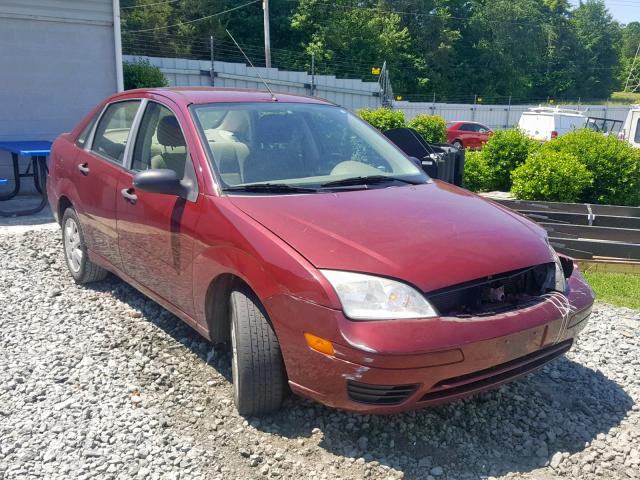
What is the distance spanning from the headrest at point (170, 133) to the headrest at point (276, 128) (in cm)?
51

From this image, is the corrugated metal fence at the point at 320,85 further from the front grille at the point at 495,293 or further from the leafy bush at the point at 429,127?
the front grille at the point at 495,293

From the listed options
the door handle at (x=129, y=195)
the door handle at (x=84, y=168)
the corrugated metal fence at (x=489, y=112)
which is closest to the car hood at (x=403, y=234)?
the door handle at (x=129, y=195)

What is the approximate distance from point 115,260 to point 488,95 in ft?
180

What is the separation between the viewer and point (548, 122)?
907 inches

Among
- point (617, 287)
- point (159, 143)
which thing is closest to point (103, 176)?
point (159, 143)

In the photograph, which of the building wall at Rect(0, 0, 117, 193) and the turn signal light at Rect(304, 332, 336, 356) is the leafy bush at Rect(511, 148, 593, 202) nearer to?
the building wall at Rect(0, 0, 117, 193)

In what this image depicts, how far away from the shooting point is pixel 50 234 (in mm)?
7133

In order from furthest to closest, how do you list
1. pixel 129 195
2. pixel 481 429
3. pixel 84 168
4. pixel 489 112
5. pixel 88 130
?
pixel 489 112
pixel 88 130
pixel 84 168
pixel 129 195
pixel 481 429

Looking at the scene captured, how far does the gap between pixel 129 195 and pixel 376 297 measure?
2203mm

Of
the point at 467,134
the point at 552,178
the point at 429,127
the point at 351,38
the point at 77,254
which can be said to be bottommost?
the point at 467,134

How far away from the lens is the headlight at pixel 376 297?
2736 mm

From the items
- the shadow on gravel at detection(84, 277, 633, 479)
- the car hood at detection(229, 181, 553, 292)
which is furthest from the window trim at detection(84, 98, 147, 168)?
the shadow on gravel at detection(84, 277, 633, 479)

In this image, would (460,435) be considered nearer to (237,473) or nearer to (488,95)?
(237,473)

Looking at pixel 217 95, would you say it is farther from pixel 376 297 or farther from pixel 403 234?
pixel 376 297
